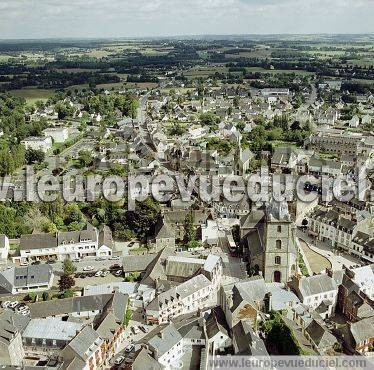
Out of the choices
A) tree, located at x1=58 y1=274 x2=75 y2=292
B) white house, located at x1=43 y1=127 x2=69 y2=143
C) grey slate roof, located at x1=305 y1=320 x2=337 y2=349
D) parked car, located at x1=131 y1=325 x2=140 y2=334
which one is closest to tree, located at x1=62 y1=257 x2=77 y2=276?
tree, located at x1=58 y1=274 x2=75 y2=292

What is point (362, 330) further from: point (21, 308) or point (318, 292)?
point (21, 308)

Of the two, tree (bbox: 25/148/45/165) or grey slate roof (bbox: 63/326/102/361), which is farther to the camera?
tree (bbox: 25/148/45/165)

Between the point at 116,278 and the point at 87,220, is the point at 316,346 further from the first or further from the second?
the point at 87,220

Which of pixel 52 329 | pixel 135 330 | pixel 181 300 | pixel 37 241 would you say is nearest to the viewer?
pixel 52 329

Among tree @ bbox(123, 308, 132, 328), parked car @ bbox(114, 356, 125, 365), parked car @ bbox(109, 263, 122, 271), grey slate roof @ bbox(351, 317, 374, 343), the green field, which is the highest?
the green field

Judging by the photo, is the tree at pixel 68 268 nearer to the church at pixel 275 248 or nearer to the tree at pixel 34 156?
the church at pixel 275 248

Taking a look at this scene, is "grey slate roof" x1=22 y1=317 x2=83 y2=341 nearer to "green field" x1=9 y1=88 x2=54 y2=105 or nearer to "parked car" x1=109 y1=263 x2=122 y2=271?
"parked car" x1=109 y1=263 x2=122 y2=271

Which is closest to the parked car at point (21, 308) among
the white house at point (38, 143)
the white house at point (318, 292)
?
the white house at point (318, 292)

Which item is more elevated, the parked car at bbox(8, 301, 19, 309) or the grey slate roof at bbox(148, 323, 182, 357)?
the grey slate roof at bbox(148, 323, 182, 357)

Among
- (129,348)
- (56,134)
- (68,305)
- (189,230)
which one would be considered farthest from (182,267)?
(56,134)
